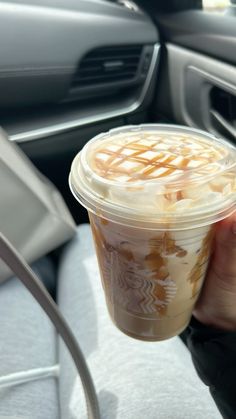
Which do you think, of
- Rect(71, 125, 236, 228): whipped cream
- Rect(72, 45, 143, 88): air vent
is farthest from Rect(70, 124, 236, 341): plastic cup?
Rect(72, 45, 143, 88): air vent

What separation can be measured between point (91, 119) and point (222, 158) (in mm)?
942

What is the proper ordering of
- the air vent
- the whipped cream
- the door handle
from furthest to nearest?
the air vent, the door handle, the whipped cream

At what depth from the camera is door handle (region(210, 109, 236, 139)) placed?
47.4 inches

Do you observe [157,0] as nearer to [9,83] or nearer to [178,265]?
[9,83]

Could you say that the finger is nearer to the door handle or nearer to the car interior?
the car interior

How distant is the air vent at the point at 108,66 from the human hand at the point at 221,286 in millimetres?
930

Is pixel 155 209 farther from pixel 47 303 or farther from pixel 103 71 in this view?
pixel 103 71

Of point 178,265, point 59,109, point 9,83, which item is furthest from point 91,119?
point 178,265

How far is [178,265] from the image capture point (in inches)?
20.1

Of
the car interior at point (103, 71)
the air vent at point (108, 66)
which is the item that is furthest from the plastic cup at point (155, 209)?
the air vent at point (108, 66)

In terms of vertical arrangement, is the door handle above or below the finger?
below

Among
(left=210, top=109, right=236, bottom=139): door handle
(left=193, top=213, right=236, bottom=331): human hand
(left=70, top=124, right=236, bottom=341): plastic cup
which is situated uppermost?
(left=70, top=124, right=236, bottom=341): plastic cup

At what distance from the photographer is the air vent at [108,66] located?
1400mm

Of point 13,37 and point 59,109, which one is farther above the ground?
point 13,37
